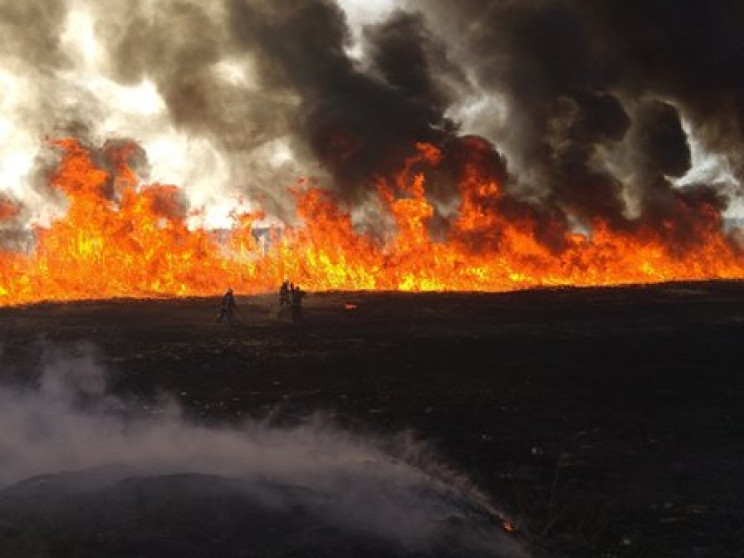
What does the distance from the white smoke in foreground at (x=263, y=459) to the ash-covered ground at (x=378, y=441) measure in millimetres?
46

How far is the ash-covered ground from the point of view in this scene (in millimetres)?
5484

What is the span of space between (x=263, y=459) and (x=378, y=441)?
2492mm

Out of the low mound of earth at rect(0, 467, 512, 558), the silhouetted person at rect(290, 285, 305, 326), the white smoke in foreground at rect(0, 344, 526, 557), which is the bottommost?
the white smoke in foreground at rect(0, 344, 526, 557)

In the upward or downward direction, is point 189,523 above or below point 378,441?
above

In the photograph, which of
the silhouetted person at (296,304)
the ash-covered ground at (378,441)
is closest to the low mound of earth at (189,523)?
the ash-covered ground at (378,441)

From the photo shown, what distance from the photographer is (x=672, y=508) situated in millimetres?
7906

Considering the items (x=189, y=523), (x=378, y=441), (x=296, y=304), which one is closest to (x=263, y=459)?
(x=378, y=441)

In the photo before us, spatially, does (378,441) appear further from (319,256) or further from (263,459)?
(319,256)

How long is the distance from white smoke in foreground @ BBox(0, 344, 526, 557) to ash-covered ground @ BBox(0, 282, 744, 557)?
5 centimetres

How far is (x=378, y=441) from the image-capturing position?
427 inches

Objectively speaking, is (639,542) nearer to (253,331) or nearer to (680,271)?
(253,331)

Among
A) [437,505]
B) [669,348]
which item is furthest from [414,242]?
[437,505]

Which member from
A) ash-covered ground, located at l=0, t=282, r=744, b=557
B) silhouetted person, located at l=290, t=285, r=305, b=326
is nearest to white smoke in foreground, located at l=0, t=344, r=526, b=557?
ash-covered ground, located at l=0, t=282, r=744, b=557

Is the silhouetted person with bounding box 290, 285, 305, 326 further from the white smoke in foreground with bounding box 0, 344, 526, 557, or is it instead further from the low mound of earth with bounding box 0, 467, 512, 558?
the low mound of earth with bounding box 0, 467, 512, 558
